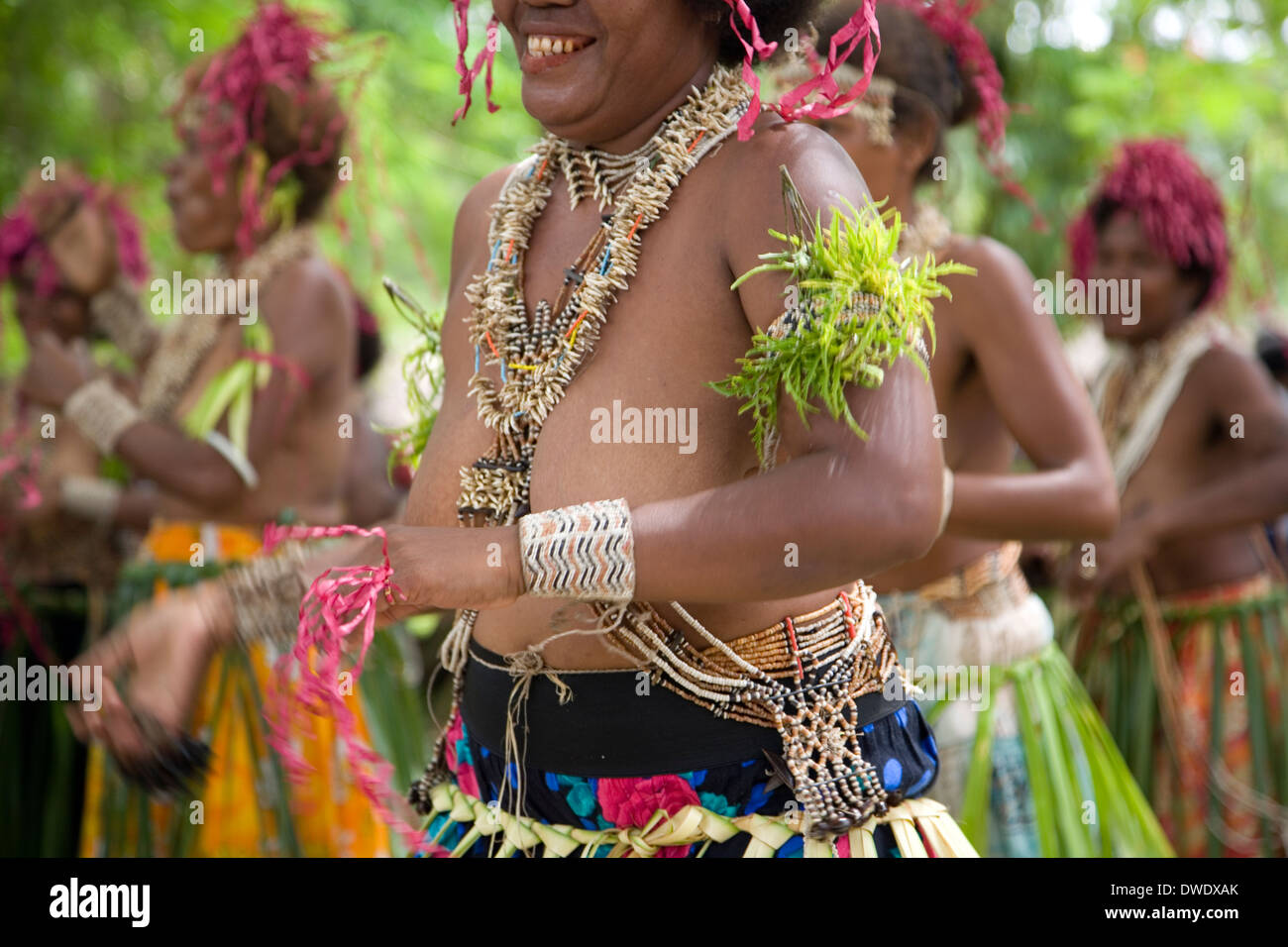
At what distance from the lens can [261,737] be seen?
3.96 meters

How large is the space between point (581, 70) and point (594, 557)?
28.8 inches

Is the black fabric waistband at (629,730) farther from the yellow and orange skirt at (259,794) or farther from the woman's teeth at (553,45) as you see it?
the yellow and orange skirt at (259,794)

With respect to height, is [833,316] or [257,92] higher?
[257,92]

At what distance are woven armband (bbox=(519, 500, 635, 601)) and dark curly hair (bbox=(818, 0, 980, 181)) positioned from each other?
1.97 meters

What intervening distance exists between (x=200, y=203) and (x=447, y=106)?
11.7 ft

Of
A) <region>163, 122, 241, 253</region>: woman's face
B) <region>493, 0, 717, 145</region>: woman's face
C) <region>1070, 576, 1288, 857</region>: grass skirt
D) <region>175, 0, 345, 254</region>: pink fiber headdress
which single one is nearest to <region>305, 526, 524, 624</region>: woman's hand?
<region>493, 0, 717, 145</region>: woman's face

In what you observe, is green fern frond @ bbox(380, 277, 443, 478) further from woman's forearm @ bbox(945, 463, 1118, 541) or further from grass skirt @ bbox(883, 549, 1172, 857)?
grass skirt @ bbox(883, 549, 1172, 857)

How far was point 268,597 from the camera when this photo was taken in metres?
2.03

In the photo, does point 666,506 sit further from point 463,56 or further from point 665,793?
point 463,56

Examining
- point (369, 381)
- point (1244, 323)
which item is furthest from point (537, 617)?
point (1244, 323)

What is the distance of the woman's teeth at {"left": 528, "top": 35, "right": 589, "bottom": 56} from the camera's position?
1.98 m

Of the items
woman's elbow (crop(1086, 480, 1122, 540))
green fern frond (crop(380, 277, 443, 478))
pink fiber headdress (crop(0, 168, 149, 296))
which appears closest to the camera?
green fern frond (crop(380, 277, 443, 478))

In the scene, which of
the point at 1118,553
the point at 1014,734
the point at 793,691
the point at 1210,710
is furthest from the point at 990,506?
the point at 1210,710
